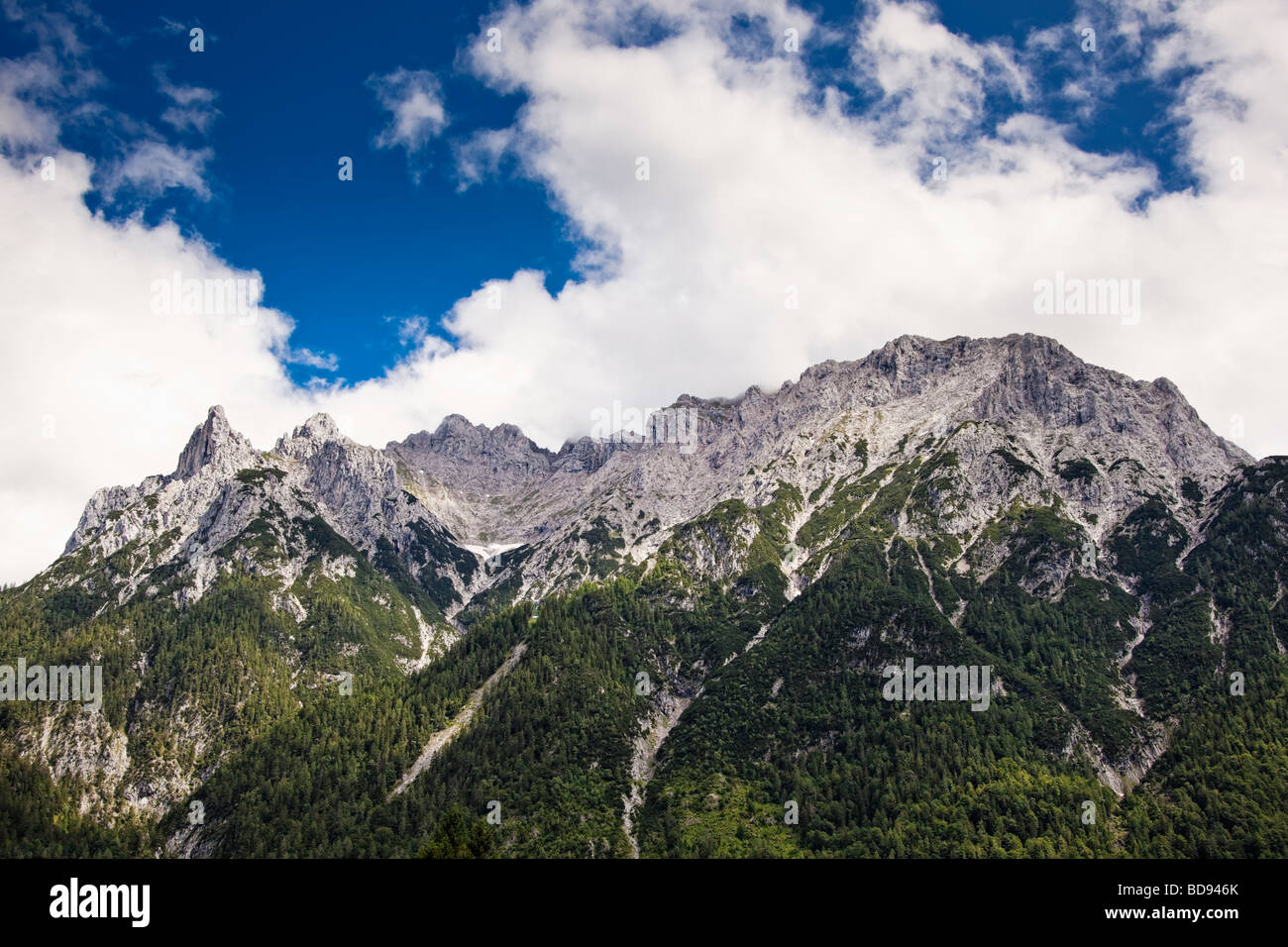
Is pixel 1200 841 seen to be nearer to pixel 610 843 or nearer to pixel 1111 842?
pixel 1111 842

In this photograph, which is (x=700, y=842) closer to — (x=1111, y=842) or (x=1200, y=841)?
Answer: (x=1111, y=842)

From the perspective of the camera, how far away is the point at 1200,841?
172250mm
